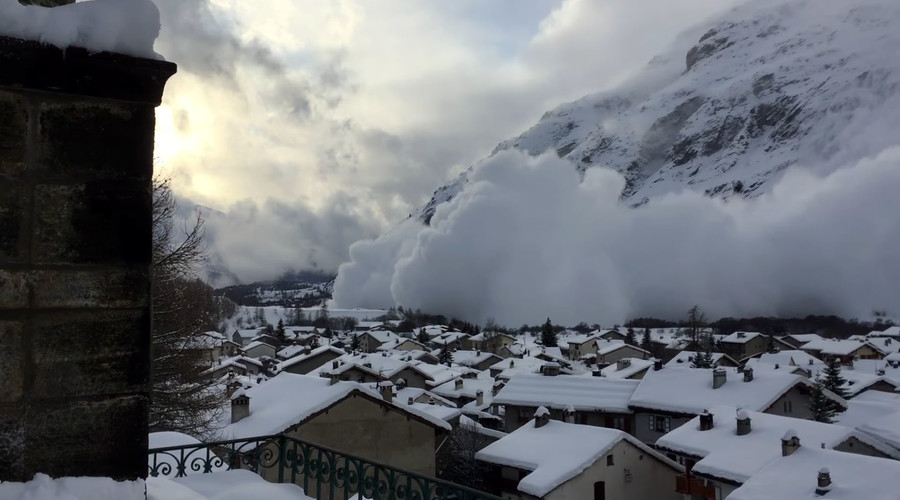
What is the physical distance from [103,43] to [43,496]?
2.15 metres

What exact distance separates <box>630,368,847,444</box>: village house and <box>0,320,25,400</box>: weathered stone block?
139 ft

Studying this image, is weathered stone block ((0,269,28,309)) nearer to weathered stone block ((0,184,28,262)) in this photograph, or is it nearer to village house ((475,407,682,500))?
weathered stone block ((0,184,28,262))

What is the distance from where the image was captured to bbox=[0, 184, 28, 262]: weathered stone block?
3.12 meters

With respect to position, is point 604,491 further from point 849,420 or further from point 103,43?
point 103,43

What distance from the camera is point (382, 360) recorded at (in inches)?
2579

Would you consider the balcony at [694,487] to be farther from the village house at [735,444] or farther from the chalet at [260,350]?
the chalet at [260,350]

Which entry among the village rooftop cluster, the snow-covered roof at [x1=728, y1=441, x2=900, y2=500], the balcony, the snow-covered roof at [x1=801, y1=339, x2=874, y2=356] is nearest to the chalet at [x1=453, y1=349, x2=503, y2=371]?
the village rooftop cluster

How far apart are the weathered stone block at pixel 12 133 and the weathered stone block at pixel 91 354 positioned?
70 cm

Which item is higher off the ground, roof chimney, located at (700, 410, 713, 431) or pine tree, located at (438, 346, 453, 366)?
roof chimney, located at (700, 410, 713, 431)

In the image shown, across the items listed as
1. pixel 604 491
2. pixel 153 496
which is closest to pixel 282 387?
pixel 604 491

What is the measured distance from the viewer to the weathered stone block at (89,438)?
10.6ft

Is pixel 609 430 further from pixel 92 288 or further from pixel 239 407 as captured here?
pixel 92 288

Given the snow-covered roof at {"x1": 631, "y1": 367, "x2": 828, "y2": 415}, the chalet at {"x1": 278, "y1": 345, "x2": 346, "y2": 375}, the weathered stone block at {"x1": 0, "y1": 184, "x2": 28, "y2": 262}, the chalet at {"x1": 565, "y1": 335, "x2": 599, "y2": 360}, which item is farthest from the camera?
the chalet at {"x1": 565, "y1": 335, "x2": 599, "y2": 360}

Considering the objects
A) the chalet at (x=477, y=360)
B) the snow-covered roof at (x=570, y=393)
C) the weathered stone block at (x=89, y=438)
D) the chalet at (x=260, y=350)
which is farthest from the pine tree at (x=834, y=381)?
the chalet at (x=260, y=350)
